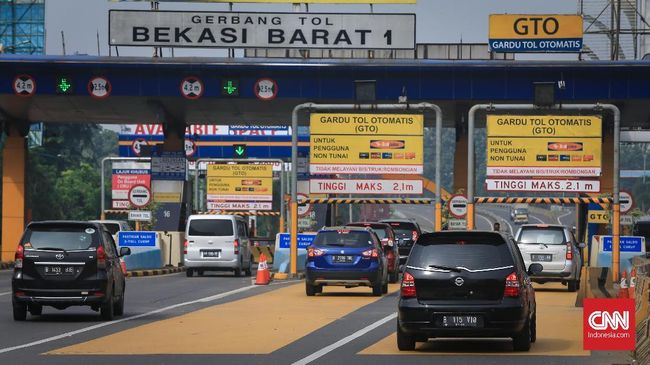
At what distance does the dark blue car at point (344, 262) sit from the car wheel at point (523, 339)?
13413 millimetres

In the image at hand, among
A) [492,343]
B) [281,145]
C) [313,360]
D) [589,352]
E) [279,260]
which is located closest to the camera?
[313,360]

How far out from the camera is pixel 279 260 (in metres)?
45.3

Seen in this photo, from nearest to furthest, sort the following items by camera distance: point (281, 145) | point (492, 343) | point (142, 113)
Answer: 1. point (492, 343)
2. point (142, 113)
3. point (281, 145)

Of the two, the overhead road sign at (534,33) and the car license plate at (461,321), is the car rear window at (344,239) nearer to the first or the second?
the car license plate at (461,321)

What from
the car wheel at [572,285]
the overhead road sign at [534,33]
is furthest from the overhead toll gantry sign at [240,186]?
the car wheel at [572,285]

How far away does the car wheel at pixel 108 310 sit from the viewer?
23.9m

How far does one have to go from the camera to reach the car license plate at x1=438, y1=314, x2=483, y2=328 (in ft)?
57.5

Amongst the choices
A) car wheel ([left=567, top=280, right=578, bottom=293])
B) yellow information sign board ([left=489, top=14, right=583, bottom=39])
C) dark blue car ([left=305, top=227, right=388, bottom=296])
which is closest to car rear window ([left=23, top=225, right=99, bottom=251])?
dark blue car ([left=305, top=227, right=388, bottom=296])

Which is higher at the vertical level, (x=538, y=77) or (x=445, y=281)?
(x=538, y=77)

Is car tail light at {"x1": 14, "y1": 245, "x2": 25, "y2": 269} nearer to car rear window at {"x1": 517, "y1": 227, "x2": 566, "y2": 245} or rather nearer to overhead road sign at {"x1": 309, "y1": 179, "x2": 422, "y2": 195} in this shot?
car rear window at {"x1": 517, "y1": 227, "x2": 566, "y2": 245}

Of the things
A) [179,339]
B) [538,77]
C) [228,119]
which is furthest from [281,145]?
[179,339]

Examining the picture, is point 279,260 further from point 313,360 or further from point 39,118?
point 313,360

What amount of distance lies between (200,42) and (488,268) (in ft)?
97.0

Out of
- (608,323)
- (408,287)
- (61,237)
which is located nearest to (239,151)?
(61,237)
